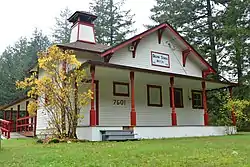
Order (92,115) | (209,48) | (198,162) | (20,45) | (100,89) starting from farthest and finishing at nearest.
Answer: (20,45) → (209,48) → (100,89) → (92,115) → (198,162)

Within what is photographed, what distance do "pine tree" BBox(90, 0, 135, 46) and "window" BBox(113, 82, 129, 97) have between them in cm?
1814

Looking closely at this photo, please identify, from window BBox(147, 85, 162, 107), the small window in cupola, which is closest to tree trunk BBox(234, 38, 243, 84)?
window BBox(147, 85, 162, 107)

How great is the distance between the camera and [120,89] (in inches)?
601

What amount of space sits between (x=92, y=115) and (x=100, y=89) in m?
3.35

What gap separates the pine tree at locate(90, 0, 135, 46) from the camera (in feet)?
109

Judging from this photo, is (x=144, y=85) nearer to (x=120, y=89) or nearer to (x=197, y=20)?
(x=120, y=89)

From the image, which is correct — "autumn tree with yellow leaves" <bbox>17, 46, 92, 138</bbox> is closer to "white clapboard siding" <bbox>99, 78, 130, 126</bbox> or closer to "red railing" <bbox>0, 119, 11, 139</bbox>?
"white clapboard siding" <bbox>99, 78, 130, 126</bbox>

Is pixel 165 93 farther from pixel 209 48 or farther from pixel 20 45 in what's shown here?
pixel 20 45

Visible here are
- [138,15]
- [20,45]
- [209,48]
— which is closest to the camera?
[209,48]

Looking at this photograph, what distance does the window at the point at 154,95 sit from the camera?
16453 mm

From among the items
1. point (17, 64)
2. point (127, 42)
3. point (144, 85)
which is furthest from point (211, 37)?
point (17, 64)

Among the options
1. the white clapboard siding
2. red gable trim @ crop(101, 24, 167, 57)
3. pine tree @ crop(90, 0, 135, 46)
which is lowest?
the white clapboard siding

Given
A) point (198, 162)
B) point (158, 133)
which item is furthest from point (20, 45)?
point (198, 162)

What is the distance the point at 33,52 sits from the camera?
44219 mm
